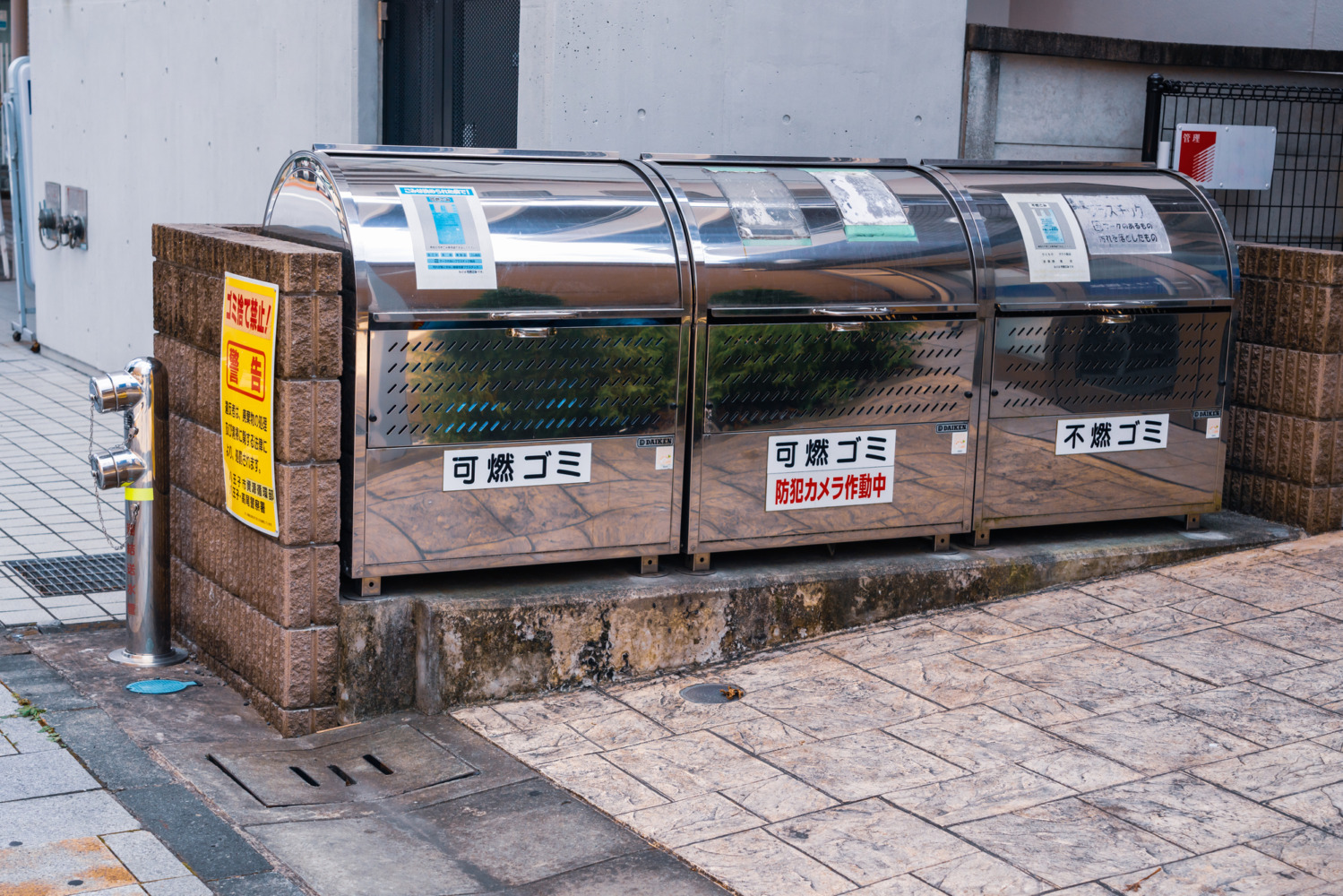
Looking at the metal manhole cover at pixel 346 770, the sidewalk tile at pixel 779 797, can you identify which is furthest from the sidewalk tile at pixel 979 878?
the metal manhole cover at pixel 346 770

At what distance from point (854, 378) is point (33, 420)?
6.42 metres

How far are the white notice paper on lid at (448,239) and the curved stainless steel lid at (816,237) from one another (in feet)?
2.54

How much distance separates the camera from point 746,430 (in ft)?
17.9

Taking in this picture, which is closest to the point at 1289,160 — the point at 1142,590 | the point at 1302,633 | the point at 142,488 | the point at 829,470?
the point at 1142,590

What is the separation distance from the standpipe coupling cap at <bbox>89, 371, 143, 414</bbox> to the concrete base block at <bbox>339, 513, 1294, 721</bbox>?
118 cm

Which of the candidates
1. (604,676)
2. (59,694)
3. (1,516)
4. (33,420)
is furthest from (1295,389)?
(33,420)

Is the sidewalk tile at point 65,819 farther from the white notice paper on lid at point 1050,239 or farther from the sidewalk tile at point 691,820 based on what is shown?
the white notice paper on lid at point 1050,239

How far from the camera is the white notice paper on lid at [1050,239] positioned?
19.1 feet

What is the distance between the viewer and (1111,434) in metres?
6.11

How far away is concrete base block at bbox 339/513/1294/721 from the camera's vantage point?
16.4 feet

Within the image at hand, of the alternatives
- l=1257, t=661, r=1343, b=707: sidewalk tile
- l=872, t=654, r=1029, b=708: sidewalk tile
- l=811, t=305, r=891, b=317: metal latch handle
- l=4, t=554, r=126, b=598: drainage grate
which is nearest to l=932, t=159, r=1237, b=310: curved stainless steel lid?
l=811, t=305, r=891, b=317: metal latch handle

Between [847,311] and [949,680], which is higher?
[847,311]

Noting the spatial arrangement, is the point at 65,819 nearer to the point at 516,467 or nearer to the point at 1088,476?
the point at 516,467

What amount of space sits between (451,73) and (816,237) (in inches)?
106
